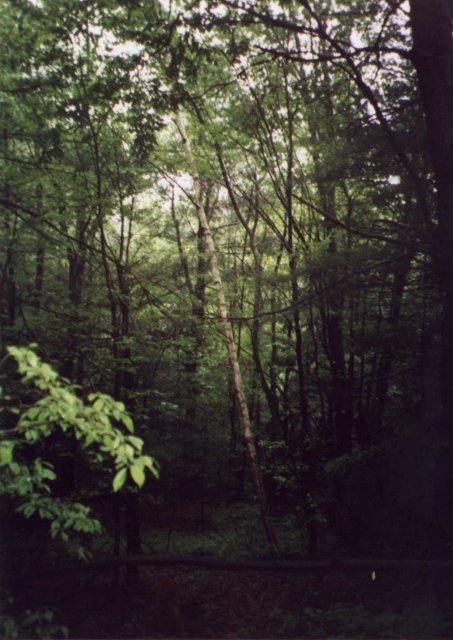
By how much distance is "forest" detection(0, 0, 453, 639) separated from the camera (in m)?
4.82

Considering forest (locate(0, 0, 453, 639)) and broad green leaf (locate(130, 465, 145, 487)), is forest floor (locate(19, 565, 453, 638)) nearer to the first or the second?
forest (locate(0, 0, 453, 639))

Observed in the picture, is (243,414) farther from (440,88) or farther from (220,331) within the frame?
(440,88)

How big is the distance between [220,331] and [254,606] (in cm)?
552

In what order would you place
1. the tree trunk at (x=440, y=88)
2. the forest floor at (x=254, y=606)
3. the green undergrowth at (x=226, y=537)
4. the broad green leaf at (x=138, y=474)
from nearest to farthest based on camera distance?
the broad green leaf at (x=138, y=474) → the tree trunk at (x=440, y=88) → the forest floor at (x=254, y=606) → the green undergrowth at (x=226, y=537)

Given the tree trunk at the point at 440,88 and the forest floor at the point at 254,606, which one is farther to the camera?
the forest floor at the point at 254,606

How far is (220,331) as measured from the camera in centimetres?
920

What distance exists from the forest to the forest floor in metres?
0.05

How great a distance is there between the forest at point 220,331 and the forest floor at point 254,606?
49 millimetres

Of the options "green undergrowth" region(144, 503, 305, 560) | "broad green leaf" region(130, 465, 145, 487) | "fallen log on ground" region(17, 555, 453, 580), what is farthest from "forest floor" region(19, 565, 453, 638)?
"broad green leaf" region(130, 465, 145, 487)

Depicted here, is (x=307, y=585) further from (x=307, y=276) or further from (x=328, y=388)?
(x=307, y=276)

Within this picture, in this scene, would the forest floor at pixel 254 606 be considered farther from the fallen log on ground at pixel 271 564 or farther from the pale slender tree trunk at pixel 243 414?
the pale slender tree trunk at pixel 243 414

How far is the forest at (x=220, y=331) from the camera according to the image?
15.8 ft

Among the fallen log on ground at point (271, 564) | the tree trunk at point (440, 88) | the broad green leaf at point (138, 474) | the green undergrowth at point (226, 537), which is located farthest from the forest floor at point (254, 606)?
the broad green leaf at point (138, 474)

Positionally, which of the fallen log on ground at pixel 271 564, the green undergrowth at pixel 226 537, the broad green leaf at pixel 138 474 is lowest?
the green undergrowth at pixel 226 537
